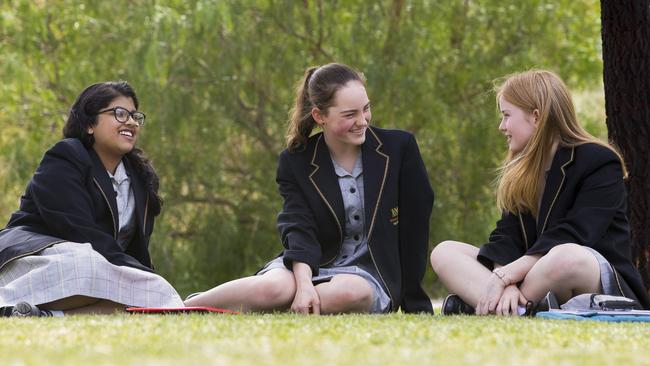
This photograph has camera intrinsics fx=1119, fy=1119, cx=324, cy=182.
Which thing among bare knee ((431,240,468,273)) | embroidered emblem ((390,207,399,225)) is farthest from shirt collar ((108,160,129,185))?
bare knee ((431,240,468,273))

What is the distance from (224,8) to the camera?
13.0 m

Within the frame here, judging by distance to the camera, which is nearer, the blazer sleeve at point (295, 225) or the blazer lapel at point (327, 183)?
the blazer sleeve at point (295, 225)

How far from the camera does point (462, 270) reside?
5.77 m

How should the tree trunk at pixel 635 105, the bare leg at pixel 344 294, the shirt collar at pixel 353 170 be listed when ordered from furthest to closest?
the tree trunk at pixel 635 105 → the shirt collar at pixel 353 170 → the bare leg at pixel 344 294

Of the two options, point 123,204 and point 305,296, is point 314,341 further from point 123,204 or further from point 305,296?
point 123,204

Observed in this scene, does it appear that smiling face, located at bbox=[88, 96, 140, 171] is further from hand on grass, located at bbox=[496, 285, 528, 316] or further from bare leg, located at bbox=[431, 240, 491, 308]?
hand on grass, located at bbox=[496, 285, 528, 316]

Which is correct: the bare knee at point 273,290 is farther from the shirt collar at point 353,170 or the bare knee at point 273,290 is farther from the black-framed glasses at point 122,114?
the black-framed glasses at point 122,114

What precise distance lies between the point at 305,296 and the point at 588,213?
145 cm

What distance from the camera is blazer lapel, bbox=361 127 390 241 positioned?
592 cm

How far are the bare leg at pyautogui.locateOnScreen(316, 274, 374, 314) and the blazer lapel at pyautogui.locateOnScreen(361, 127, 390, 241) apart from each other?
32 cm

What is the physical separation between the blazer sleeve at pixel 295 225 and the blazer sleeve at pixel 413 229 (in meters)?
0.50

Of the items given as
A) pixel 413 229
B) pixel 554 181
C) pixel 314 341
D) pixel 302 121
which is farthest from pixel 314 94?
pixel 314 341

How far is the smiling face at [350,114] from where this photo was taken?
5.95 metres

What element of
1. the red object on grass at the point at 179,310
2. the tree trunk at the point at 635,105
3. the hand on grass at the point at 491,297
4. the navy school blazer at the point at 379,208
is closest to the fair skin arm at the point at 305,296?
the navy school blazer at the point at 379,208
